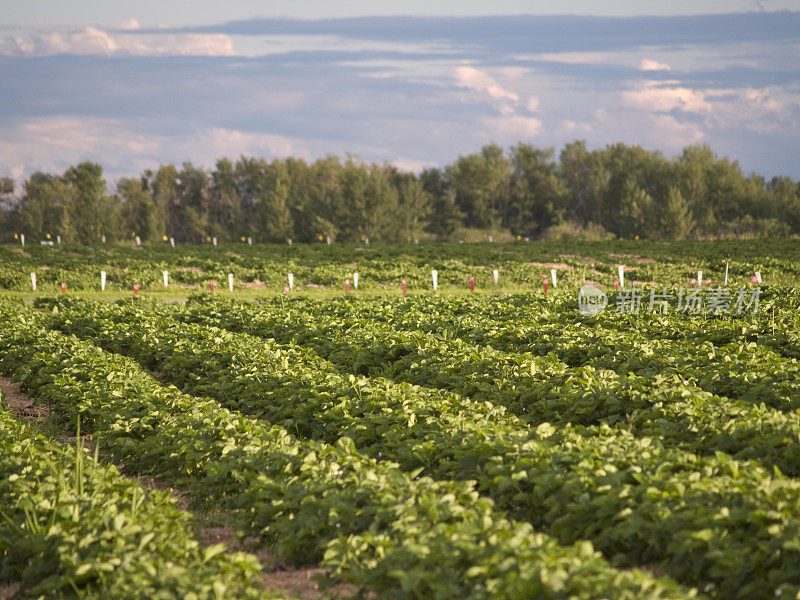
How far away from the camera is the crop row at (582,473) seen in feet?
17.8

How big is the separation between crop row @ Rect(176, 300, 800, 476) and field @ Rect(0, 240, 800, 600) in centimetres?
4

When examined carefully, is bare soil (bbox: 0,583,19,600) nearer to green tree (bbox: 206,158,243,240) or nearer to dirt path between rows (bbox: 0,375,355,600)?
dirt path between rows (bbox: 0,375,355,600)

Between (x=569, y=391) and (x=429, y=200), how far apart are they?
78.0 meters

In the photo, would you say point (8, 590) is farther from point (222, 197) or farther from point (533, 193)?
point (222, 197)

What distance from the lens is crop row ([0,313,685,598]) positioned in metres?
4.98

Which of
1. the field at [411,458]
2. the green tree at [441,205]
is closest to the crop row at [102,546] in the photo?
the field at [411,458]

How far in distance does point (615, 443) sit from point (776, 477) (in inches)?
61.1

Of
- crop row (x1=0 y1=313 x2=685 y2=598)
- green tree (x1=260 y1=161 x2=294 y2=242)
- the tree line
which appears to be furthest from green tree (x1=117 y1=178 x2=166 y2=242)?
crop row (x1=0 y1=313 x2=685 y2=598)

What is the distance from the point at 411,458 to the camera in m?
8.09

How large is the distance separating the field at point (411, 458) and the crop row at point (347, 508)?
0.02 m

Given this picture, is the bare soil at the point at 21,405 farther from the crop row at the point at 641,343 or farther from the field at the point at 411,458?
the crop row at the point at 641,343

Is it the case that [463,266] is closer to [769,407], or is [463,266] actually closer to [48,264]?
[48,264]

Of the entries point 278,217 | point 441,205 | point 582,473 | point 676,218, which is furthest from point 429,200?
point 582,473

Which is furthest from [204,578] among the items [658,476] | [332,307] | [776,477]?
[332,307]
